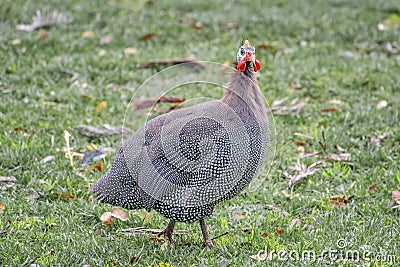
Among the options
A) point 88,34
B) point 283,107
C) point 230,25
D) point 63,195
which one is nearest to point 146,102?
point 283,107

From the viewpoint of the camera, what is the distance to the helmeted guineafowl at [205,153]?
359 cm

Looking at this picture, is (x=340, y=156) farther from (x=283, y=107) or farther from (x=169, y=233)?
(x=169, y=233)

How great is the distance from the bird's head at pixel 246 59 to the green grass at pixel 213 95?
0.69 metres

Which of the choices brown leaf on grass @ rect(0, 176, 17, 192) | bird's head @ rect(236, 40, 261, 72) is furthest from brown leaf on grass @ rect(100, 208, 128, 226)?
bird's head @ rect(236, 40, 261, 72)

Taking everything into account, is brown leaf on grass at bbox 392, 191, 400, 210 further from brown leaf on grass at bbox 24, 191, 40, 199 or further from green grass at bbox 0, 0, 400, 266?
brown leaf on grass at bbox 24, 191, 40, 199

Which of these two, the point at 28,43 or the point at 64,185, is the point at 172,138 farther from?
the point at 28,43

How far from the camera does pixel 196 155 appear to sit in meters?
3.60

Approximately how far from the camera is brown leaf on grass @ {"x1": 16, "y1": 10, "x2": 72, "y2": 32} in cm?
736

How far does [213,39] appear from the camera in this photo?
764 centimetres

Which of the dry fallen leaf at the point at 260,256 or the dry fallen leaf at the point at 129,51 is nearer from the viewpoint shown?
the dry fallen leaf at the point at 260,256

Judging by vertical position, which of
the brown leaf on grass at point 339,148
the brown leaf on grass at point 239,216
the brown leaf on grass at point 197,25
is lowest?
the brown leaf on grass at point 239,216

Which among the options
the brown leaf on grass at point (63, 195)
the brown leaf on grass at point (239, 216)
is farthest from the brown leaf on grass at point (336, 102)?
the brown leaf on grass at point (63, 195)

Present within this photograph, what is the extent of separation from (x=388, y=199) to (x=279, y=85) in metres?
2.25

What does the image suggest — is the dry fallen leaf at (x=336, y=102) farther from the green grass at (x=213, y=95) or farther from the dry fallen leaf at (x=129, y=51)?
the dry fallen leaf at (x=129, y=51)
